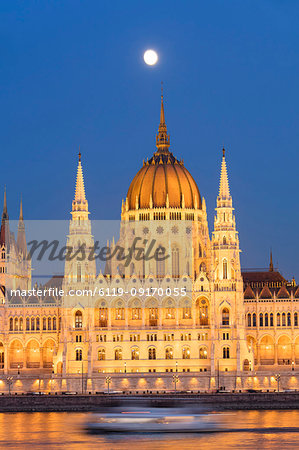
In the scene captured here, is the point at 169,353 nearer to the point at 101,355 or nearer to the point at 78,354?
the point at 101,355

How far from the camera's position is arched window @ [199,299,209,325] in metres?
193

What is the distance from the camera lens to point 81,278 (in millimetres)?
194875

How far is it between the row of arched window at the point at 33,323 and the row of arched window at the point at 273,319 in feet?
86.0

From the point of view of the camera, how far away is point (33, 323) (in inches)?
7840

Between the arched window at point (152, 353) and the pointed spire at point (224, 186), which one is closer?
the arched window at point (152, 353)

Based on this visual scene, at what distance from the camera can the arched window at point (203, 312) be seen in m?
193

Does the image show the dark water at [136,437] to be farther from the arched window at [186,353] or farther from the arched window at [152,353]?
the arched window at [152,353]

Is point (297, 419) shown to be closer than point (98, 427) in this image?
No

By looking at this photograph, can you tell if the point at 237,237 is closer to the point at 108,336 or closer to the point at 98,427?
the point at 108,336

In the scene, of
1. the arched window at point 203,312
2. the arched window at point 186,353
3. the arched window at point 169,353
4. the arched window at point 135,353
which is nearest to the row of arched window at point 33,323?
the arched window at point 135,353

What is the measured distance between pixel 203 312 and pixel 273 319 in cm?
930

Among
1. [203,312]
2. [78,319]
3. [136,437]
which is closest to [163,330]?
[203,312]

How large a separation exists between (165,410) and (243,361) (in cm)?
3711

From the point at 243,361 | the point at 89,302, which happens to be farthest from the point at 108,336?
the point at 243,361
